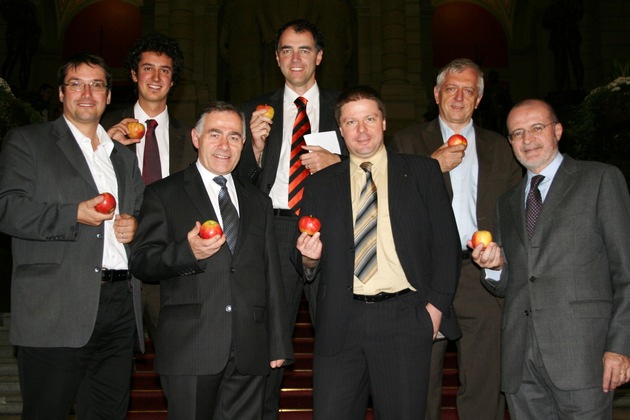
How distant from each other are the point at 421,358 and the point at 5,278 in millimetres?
6022

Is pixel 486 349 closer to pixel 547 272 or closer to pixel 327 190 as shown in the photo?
pixel 547 272

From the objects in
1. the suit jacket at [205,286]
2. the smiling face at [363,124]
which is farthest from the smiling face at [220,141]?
A: the smiling face at [363,124]

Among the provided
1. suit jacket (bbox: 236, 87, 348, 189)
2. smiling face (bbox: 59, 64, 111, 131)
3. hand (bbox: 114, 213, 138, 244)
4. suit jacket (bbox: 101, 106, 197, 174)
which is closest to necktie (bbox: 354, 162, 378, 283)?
suit jacket (bbox: 236, 87, 348, 189)

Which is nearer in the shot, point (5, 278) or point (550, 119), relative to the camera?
point (550, 119)

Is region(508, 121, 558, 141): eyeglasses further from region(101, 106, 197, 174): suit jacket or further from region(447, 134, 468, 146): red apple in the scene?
region(101, 106, 197, 174): suit jacket

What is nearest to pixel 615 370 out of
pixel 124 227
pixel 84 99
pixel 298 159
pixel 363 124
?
pixel 363 124

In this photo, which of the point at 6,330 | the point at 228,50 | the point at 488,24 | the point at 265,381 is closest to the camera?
the point at 265,381

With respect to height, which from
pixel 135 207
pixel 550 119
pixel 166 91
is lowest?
pixel 135 207

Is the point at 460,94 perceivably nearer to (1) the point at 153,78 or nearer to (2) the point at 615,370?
(2) the point at 615,370

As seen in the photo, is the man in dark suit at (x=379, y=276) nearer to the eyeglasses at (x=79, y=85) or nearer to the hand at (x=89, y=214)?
the hand at (x=89, y=214)

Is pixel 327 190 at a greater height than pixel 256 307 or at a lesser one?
greater

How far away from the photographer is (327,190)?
11.9ft

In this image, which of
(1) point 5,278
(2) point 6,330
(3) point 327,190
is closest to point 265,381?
(3) point 327,190

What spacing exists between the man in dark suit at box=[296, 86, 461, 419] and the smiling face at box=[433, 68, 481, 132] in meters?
0.76
